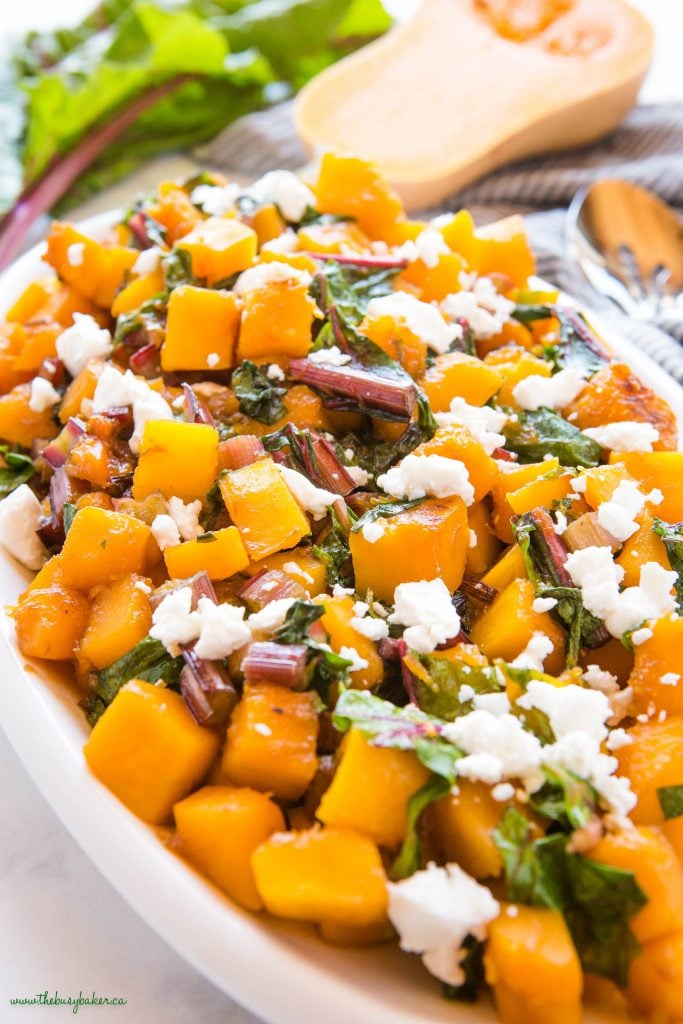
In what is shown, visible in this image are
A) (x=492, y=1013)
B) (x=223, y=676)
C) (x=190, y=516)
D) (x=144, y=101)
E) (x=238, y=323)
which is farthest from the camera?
(x=144, y=101)

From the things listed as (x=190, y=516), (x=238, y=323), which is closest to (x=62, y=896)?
(x=190, y=516)

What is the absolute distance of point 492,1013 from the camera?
4.88 ft

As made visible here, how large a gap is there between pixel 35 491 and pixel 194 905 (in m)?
1.13

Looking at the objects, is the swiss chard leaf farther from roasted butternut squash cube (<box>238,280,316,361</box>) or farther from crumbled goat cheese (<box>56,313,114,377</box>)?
crumbled goat cheese (<box>56,313,114,377</box>)

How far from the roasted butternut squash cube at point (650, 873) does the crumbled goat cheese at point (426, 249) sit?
153 cm

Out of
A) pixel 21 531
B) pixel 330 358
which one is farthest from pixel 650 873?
pixel 21 531

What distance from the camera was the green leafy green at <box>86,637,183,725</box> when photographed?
1792 mm

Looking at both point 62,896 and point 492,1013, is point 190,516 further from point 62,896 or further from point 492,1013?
point 492,1013

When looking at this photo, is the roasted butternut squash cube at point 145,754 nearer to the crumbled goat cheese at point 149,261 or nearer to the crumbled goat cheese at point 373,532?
the crumbled goat cheese at point 373,532

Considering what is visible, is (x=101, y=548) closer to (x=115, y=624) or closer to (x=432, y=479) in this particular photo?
(x=115, y=624)

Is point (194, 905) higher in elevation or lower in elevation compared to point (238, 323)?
lower

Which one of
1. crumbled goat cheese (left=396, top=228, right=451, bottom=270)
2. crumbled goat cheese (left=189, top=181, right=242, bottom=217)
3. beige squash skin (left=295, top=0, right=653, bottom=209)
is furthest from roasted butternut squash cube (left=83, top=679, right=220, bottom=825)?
beige squash skin (left=295, top=0, right=653, bottom=209)

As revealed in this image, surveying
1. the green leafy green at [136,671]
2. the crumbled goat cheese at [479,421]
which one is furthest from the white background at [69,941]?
the crumbled goat cheese at [479,421]

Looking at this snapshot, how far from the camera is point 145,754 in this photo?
1.66m
